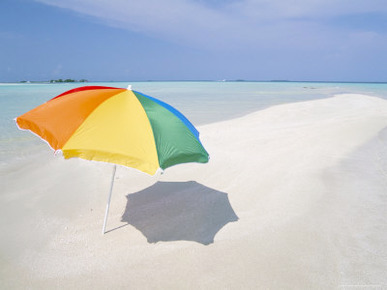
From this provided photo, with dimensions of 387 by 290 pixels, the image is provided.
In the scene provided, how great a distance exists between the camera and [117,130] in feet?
8.43

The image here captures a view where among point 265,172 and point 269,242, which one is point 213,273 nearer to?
point 269,242

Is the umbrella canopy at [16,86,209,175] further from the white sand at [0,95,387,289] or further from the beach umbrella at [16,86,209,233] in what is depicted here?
the white sand at [0,95,387,289]

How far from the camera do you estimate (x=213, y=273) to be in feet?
9.03

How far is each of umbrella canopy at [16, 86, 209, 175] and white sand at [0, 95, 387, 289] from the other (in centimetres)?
124

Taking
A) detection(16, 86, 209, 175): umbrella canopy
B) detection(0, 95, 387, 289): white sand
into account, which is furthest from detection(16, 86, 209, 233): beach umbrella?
detection(0, 95, 387, 289): white sand

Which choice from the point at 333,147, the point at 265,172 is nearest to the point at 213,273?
the point at 265,172

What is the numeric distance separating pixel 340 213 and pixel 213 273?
7.72 ft

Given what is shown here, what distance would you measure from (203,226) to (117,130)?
188 cm

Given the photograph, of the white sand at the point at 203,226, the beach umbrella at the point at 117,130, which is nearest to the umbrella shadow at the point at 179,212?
the white sand at the point at 203,226

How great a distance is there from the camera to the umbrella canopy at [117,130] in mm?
2389

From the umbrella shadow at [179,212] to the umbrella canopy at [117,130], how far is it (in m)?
1.25

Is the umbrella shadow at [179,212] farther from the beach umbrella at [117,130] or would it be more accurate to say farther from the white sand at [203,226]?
the beach umbrella at [117,130]

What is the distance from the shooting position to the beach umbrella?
239 cm

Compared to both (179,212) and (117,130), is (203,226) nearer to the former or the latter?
(179,212)
